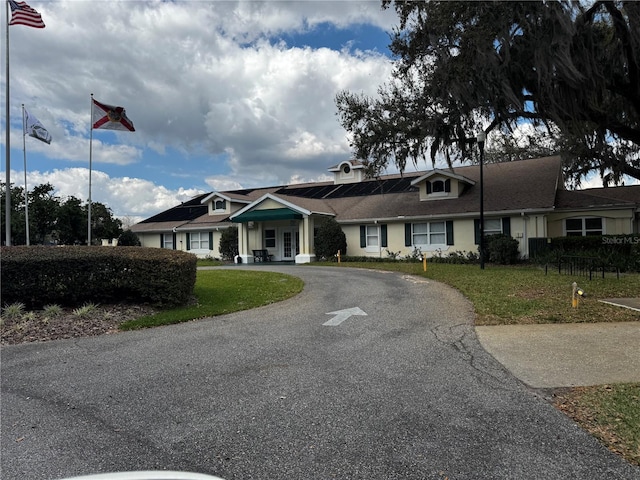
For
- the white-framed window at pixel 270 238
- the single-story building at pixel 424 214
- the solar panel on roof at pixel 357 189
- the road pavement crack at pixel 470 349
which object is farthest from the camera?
the solar panel on roof at pixel 357 189

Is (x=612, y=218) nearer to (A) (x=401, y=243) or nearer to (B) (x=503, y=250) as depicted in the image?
(B) (x=503, y=250)

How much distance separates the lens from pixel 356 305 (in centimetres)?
968

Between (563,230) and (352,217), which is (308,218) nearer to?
(352,217)

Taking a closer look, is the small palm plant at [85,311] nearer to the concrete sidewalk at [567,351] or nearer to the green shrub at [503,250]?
the concrete sidewalk at [567,351]

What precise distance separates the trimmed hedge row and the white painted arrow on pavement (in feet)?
11.8

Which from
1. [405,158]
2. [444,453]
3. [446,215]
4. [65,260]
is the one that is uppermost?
[405,158]

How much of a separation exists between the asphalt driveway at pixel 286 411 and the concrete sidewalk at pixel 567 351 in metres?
0.31

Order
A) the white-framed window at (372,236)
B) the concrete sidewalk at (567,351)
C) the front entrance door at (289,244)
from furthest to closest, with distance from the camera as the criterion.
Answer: the front entrance door at (289,244) < the white-framed window at (372,236) < the concrete sidewalk at (567,351)

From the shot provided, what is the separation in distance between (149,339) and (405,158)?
1476 cm

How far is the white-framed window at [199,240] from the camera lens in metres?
29.6

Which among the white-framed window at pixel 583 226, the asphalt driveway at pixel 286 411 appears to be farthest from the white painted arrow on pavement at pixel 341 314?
the white-framed window at pixel 583 226

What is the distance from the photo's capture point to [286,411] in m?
3.94

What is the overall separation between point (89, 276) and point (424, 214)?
1662 cm

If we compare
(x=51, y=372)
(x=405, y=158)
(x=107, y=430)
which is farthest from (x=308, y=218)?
(x=107, y=430)
